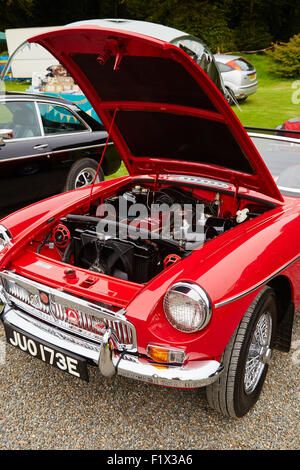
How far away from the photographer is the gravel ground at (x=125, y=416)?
2129 millimetres

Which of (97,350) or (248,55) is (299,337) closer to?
(97,350)

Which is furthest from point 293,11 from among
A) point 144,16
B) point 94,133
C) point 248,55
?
point 94,133

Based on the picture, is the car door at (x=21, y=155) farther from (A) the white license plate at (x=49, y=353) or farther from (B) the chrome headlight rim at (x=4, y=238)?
(A) the white license plate at (x=49, y=353)

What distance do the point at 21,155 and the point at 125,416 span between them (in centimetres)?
335

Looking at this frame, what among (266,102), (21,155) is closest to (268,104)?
(266,102)

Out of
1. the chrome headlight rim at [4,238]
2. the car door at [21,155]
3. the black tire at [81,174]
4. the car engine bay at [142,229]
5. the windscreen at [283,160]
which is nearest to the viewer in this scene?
the car engine bay at [142,229]

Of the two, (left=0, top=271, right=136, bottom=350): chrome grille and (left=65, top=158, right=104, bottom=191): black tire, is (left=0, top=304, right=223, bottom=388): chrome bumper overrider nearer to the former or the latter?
(left=0, top=271, right=136, bottom=350): chrome grille

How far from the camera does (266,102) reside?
13930 mm

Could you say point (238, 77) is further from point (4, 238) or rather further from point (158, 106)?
point (4, 238)

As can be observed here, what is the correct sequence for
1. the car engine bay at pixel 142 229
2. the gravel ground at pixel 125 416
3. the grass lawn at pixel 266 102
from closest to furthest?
the gravel ground at pixel 125 416, the car engine bay at pixel 142 229, the grass lawn at pixel 266 102

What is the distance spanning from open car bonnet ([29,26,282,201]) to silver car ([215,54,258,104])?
10.7 meters

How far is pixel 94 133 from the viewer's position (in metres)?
5.54

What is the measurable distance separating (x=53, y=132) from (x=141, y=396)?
12.2ft

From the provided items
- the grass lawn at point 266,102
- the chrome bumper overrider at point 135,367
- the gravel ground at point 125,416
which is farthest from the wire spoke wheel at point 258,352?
Answer: the grass lawn at point 266,102
